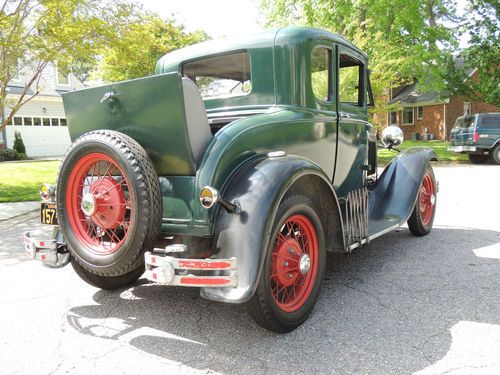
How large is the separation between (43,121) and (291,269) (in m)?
24.5

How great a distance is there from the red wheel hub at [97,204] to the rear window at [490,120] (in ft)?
52.5

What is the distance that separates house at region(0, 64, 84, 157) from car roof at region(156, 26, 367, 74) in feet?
66.8

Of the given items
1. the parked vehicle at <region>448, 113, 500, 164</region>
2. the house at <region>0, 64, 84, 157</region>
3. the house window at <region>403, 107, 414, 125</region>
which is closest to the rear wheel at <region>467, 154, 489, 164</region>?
the parked vehicle at <region>448, 113, 500, 164</region>

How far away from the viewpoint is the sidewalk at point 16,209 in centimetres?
716

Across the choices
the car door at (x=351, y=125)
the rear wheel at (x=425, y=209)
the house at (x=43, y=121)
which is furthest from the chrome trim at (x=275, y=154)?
the house at (x=43, y=121)

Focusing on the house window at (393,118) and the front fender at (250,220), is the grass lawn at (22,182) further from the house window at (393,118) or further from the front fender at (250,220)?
the house window at (393,118)

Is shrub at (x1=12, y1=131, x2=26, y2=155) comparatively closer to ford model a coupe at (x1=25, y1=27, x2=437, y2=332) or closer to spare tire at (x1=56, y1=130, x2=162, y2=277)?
ford model a coupe at (x1=25, y1=27, x2=437, y2=332)

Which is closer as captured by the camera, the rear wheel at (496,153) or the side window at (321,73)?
the side window at (321,73)

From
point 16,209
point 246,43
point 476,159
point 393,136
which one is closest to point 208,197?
point 246,43

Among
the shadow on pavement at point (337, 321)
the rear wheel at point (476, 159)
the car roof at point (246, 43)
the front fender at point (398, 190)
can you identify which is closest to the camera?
the shadow on pavement at point (337, 321)

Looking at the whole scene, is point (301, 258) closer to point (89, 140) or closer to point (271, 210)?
point (271, 210)

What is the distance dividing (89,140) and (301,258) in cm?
158

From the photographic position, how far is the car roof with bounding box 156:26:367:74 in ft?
11.3

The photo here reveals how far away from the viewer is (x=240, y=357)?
251 cm
